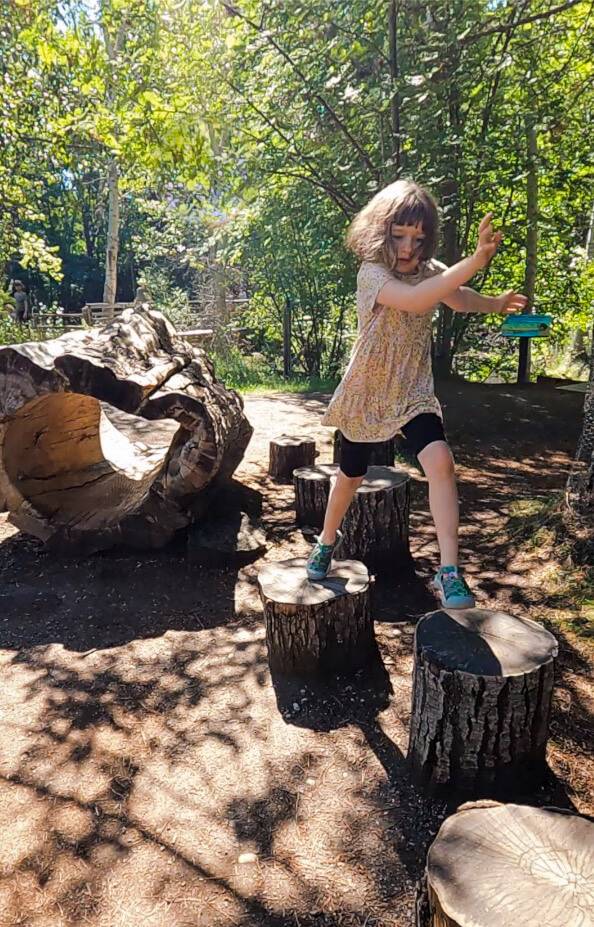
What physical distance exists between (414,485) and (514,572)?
195 centimetres

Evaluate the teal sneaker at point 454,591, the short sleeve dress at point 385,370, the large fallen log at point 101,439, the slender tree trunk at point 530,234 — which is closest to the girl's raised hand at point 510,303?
the short sleeve dress at point 385,370

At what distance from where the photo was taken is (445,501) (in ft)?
8.30

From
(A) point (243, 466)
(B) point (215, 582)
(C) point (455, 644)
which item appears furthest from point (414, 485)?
(C) point (455, 644)

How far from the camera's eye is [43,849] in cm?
211

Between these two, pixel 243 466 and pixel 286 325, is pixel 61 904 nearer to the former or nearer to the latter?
pixel 243 466

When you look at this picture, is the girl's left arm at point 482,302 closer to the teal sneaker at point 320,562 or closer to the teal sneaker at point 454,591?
the teal sneaker at point 454,591

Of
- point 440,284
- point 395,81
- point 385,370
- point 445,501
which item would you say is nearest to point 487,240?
point 440,284

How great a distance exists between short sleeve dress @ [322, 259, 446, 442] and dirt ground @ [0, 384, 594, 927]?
1197 millimetres

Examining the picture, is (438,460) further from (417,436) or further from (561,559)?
(561,559)

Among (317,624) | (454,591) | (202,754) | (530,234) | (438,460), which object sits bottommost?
(202,754)

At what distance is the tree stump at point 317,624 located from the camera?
290 cm

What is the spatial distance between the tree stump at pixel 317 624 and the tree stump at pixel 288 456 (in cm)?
310

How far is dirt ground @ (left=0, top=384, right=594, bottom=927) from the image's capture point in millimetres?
1942

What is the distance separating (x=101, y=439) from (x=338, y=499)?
3.17 metres
